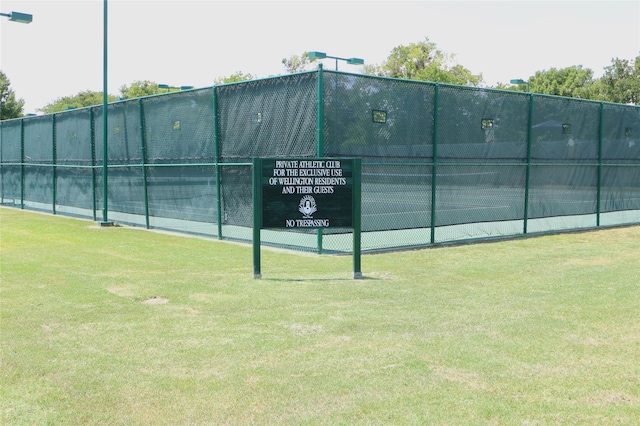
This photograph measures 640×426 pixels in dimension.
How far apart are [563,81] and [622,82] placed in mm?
21416

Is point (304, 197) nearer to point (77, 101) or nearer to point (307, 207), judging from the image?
point (307, 207)

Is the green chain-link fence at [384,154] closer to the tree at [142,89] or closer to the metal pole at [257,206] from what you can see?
the metal pole at [257,206]

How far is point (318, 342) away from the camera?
620 centimetres

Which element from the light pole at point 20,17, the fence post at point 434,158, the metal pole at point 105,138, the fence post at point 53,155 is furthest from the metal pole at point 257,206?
the fence post at point 53,155

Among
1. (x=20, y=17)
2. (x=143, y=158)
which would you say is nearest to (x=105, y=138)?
(x=143, y=158)

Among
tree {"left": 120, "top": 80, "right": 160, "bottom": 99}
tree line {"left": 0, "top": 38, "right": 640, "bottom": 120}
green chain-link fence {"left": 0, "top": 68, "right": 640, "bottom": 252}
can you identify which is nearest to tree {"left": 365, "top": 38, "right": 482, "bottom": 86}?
tree line {"left": 0, "top": 38, "right": 640, "bottom": 120}

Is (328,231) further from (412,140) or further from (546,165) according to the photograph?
(546,165)

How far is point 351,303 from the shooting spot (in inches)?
310

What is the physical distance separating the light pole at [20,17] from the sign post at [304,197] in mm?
10439

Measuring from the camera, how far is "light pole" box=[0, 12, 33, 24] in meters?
16.6

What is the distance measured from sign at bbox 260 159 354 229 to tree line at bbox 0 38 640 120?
3574 cm

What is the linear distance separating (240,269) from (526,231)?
8.03m

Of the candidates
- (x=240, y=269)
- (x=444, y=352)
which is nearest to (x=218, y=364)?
(x=444, y=352)

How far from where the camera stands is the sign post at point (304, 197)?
9.50m
